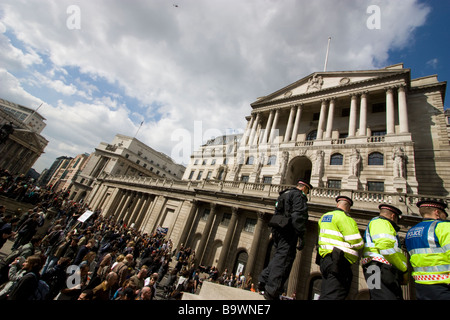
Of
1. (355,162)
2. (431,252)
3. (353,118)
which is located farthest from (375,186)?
(431,252)

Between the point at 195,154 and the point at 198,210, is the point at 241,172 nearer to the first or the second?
the point at 198,210

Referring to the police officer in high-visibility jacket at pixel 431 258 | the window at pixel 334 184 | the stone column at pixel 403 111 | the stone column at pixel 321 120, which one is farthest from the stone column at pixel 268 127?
the police officer in high-visibility jacket at pixel 431 258

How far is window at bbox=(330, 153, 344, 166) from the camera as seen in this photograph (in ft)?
63.2

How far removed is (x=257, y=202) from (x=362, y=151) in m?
11.3

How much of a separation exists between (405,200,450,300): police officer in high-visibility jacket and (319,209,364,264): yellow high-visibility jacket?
81 cm

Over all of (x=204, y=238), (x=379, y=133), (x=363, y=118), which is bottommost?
(x=204, y=238)

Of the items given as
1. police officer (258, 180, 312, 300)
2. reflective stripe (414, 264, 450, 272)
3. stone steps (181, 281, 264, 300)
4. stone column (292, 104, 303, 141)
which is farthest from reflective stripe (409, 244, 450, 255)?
stone column (292, 104, 303, 141)

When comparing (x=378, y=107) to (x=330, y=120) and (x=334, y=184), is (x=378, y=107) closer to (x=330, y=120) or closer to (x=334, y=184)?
(x=330, y=120)

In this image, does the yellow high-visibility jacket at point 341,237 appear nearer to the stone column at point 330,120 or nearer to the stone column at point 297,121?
the stone column at point 330,120

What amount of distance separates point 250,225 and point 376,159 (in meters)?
13.3

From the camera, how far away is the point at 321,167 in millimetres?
19422

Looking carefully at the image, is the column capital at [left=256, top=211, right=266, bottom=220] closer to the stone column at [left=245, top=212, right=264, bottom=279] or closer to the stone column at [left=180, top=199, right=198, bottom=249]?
the stone column at [left=245, top=212, right=264, bottom=279]

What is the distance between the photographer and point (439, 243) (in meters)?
3.20

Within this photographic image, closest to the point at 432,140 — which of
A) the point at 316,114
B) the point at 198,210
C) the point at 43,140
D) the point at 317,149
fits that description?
the point at 317,149
